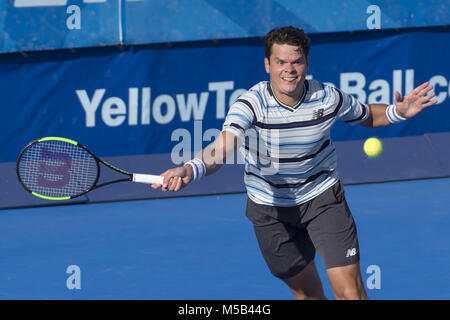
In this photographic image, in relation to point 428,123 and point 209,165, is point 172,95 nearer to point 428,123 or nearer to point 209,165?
point 428,123

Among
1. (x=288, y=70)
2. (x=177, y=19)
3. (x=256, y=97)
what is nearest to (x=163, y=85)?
(x=177, y=19)

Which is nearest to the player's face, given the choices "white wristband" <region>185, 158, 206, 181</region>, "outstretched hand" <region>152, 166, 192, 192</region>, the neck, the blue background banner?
the neck

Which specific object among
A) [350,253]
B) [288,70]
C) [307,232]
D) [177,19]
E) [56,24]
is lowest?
[350,253]

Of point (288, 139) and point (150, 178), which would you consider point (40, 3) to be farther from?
point (288, 139)

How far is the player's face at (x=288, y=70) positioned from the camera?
5352mm

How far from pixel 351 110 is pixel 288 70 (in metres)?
0.55

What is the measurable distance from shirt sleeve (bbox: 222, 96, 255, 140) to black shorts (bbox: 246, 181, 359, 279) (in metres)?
0.58

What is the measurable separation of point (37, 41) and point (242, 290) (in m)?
4.08

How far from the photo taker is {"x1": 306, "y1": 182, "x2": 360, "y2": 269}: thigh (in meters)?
5.40

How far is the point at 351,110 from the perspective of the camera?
566cm

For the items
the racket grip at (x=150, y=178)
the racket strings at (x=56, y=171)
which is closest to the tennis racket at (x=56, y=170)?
the racket strings at (x=56, y=171)

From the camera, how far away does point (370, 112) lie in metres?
5.82

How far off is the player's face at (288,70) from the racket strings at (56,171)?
2.57 m

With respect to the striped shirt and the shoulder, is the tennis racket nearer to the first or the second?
the striped shirt
